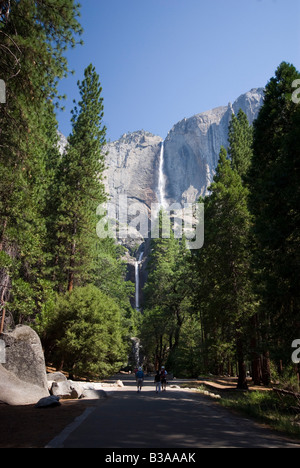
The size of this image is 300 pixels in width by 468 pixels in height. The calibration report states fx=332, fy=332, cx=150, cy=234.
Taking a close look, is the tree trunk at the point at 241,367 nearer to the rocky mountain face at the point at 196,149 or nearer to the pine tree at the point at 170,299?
the pine tree at the point at 170,299

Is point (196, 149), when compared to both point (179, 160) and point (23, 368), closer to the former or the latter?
point (179, 160)

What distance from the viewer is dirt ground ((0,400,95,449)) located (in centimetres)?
576

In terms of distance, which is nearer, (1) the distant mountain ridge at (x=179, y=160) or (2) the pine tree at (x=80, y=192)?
(2) the pine tree at (x=80, y=192)

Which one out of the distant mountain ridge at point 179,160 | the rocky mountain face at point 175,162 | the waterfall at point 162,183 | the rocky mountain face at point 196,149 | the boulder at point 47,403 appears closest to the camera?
the boulder at point 47,403

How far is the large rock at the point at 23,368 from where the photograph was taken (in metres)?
11.7

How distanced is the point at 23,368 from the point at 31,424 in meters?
6.34

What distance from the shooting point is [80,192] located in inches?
1125

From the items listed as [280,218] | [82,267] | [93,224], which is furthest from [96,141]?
[280,218]

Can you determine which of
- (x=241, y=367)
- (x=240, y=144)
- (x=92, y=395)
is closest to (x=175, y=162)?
(x=240, y=144)

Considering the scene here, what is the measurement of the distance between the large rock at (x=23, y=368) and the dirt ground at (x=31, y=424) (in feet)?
3.79

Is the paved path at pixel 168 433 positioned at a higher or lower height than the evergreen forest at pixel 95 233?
lower

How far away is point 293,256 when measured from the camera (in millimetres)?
11648

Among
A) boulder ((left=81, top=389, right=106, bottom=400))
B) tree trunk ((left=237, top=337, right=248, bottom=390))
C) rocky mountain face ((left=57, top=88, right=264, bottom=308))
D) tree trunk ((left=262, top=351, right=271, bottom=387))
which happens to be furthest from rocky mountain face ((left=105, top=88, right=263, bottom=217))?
boulder ((left=81, top=389, right=106, bottom=400))

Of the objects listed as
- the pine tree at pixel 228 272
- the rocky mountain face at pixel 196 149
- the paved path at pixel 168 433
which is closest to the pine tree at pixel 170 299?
the pine tree at pixel 228 272
